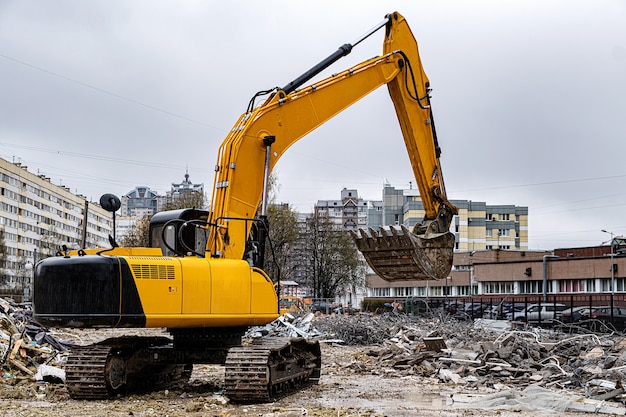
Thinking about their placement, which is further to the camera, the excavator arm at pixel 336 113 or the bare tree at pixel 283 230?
the bare tree at pixel 283 230

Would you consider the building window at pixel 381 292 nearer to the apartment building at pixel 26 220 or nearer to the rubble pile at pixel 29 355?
the apartment building at pixel 26 220

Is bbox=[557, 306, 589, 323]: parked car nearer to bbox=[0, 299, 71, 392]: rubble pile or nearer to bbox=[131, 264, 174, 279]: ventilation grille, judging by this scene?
bbox=[0, 299, 71, 392]: rubble pile

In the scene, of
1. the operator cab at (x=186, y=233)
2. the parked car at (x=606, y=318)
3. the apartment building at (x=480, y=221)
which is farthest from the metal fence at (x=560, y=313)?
the apartment building at (x=480, y=221)

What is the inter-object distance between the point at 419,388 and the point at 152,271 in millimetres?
5765

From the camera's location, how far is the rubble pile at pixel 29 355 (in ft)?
43.2

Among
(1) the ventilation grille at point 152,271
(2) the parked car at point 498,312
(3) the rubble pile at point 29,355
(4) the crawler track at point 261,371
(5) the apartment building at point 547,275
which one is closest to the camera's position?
(1) the ventilation grille at point 152,271

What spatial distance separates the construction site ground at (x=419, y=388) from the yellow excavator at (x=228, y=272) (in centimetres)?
45

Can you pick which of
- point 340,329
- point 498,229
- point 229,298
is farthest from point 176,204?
point 498,229

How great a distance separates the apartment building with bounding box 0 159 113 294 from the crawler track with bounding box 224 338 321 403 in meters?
68.4

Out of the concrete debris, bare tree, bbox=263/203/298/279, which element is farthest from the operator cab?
bare tree, bbox=263/203/298/279

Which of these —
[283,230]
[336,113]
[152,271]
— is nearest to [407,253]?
[336,113]

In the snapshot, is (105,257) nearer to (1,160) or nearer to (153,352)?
(153,352)

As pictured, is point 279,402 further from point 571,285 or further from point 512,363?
point 571,285

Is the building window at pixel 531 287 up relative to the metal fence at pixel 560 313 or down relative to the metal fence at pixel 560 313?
up
